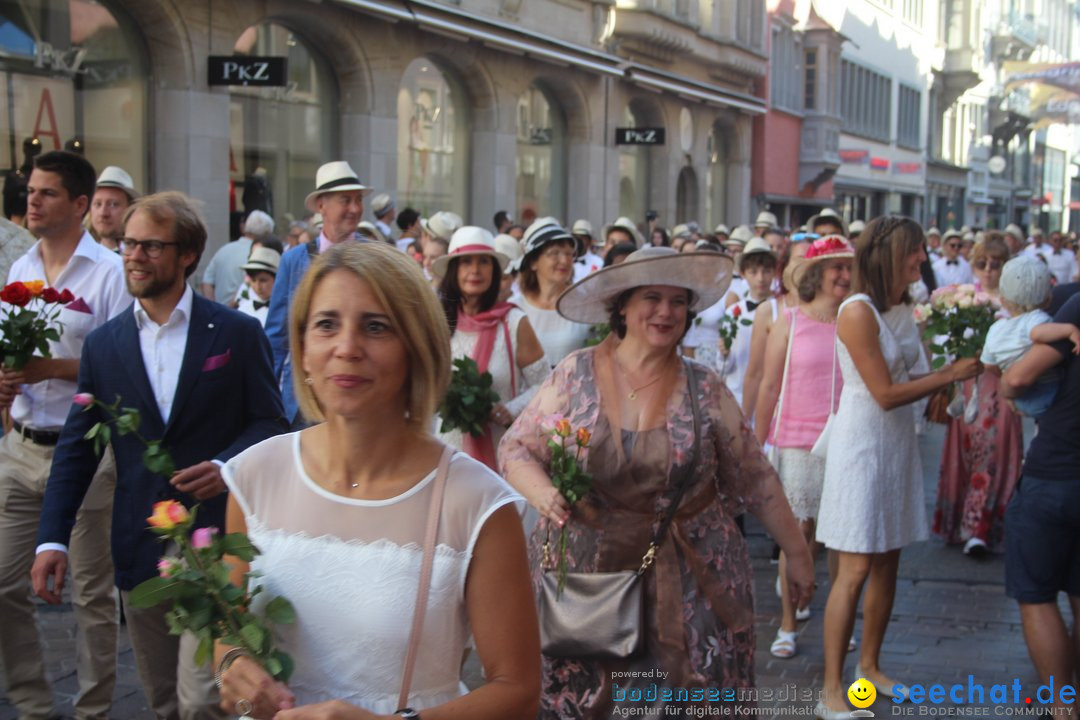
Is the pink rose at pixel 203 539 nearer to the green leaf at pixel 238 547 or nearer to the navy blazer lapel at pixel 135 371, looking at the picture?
the green leaf at pixel 238 547

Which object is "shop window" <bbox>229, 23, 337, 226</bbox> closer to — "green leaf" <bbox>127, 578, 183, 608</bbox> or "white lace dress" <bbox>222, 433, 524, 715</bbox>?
"white lace dress" <bbox>222, 433, 524, 715</bbox>

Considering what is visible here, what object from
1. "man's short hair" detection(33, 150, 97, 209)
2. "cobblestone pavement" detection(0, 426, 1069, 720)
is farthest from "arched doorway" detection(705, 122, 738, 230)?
"man's short hair" detection(33, 150, 97, 209)

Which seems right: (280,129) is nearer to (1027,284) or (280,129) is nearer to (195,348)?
(1027,284)

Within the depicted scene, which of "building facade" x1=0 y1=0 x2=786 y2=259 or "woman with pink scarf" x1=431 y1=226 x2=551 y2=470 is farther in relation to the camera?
"building facade" x1=0 y1=0 x2=786 y2=259

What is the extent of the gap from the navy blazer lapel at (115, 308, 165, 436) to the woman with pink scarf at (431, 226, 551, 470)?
1882 mm

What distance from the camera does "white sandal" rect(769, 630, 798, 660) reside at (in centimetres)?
679

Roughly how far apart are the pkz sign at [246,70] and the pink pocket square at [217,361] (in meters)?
11.1

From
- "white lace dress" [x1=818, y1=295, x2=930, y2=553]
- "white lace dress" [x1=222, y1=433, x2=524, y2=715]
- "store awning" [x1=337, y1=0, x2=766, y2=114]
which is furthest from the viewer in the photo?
"store awning" [x1=337, y1=0, x2=766, y2=114]

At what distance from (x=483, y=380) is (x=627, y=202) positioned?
24.7 metres

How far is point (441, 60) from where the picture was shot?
22.1m

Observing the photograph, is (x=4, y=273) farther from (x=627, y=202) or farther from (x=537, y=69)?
(x=627, y=202)

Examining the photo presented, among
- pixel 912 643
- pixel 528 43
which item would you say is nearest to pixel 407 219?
pixel 528 43

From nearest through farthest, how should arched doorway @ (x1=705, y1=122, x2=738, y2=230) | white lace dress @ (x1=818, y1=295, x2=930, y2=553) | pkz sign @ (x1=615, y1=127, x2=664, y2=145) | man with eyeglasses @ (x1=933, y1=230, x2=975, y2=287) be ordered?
white lace dress @ (x1=818, y1=295, x2=930, y2=553) < man with eyeglasses @ (x1=933, y1=230, x2=975, y2=287) < pkz sign @ (x1=615, y1=127, x2=664, y2=145) < arched doorway @ (x1=705, y1=122, x2=738, y2=230)

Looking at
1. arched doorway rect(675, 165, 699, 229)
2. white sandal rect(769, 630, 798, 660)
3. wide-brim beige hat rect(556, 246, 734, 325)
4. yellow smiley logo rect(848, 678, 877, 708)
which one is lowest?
white sandal rect(769, 630, 798, 660)
